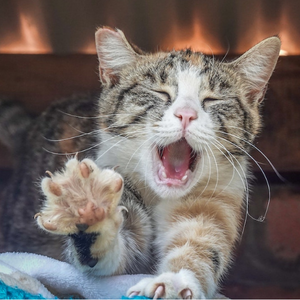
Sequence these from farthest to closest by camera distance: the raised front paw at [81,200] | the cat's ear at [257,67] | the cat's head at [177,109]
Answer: the cat's ear at [257,67] < the cat's head at [177,109] < the raised front paw at [81,200]

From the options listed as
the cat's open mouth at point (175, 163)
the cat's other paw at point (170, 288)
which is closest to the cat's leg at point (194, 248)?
the cat's other paw at point (170, 288)

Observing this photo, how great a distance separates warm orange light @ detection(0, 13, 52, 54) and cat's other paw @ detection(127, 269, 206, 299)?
720 mm

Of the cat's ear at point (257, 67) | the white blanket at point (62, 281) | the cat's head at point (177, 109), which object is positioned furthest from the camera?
the cat's ear at point (257, 67)

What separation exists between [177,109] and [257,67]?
307 mm

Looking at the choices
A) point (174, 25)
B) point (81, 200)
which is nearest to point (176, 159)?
point (81, 200)

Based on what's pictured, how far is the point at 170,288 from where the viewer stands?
2.35 feet

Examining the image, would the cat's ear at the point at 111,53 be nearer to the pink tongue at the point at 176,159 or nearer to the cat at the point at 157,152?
the cat at the point at 157,152

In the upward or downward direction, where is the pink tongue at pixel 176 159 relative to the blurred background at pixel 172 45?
downward

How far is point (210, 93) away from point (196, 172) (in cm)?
20

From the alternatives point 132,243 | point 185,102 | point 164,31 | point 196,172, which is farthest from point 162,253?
point 164,31

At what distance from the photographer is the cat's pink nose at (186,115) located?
88 cm

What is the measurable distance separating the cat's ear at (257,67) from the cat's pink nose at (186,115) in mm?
247

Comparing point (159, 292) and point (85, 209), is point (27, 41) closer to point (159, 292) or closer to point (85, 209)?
point (85, 209)

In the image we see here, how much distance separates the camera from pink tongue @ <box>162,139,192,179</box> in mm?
934
